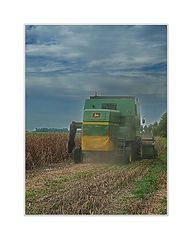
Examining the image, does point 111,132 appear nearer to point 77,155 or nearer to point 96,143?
point 96,143

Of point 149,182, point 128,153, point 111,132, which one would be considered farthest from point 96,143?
point 149,182

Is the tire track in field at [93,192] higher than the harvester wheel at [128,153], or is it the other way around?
the harvester wheel at [128,153]

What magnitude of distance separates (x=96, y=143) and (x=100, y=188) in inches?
13.7

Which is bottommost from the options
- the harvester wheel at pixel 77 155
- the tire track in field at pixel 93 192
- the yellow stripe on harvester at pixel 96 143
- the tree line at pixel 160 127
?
the tire track in field at pixel 93 192

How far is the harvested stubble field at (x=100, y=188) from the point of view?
4898mm

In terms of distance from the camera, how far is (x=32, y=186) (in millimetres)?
4930

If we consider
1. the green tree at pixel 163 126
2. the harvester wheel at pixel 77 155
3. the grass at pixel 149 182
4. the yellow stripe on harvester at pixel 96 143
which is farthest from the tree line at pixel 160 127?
the harvester wheel at pixel 77 155

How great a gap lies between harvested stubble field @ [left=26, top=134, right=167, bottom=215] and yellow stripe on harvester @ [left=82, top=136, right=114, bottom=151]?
0.13 meters

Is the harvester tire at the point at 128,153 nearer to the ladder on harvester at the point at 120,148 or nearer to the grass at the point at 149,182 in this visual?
the ladder on harvester at the point at 120,148

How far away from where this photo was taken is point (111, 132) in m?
5.00

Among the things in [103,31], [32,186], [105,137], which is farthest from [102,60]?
[32,186]

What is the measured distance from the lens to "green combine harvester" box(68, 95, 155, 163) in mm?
4930
